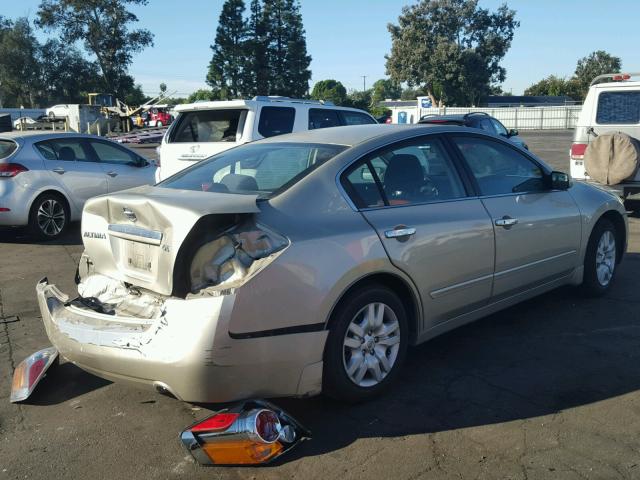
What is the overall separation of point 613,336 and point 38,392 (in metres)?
4.06

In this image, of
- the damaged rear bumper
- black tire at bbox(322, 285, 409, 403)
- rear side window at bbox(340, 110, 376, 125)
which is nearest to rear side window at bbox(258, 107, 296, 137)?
rear side window at bbox(340, 110, 376, 125)

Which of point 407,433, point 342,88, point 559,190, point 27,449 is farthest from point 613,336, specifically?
point 342,88

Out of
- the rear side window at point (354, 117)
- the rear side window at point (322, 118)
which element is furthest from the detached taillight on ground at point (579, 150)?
the rear side window at point (322, 118)

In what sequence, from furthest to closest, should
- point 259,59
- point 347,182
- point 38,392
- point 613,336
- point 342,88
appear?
point 342,88
point 259,59
point 613,336
point 38,392
point 347,182

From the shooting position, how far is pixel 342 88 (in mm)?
108688

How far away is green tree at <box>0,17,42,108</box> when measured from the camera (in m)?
69.6

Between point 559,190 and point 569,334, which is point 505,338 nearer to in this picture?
point 569,334

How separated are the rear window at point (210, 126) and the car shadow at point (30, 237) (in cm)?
213

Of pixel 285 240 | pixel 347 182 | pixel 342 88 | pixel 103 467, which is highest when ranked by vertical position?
pixel 342 88

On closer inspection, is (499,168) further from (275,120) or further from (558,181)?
(275,120)

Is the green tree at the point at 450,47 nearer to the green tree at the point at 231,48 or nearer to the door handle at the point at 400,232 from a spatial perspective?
the green tree at the point at 231,48

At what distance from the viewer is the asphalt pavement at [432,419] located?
3.14 metres

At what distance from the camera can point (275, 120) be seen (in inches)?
352

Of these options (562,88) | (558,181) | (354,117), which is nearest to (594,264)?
(558,181)
